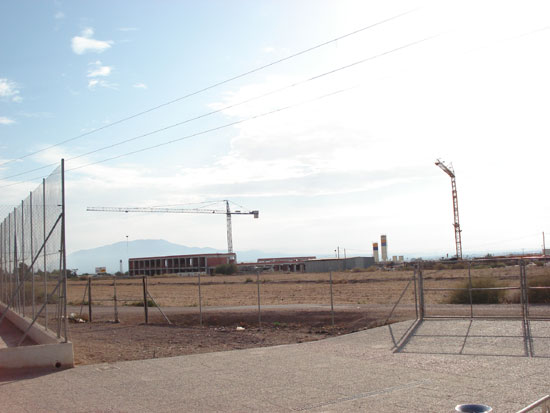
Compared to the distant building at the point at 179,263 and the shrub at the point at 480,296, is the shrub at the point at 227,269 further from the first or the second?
the shrub at the point at 480,296

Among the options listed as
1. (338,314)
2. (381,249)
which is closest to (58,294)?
(338,314)

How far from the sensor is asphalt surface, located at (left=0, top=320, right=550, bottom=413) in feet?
28.2

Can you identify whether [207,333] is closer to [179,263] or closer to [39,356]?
[39,356]

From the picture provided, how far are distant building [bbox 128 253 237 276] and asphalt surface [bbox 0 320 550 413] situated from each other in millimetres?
141387

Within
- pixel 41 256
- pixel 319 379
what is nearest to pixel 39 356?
pixel 41 256

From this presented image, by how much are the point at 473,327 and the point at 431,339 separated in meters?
2.04

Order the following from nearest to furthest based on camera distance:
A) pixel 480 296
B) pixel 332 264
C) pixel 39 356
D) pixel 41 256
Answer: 1. pixel 39 356
2. pixel 41 256
3. pixel 480 296
4. pixel 332 264

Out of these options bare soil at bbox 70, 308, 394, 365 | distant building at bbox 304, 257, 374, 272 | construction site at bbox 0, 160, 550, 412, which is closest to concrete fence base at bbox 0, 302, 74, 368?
construction site at bbox 0, 160, 550, 412

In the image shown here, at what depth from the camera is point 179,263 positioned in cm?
16038

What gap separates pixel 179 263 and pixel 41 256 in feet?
486

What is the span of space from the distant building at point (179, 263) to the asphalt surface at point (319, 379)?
141 meters

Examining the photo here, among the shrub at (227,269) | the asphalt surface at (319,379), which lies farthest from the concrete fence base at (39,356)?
the shrub at (227,269)

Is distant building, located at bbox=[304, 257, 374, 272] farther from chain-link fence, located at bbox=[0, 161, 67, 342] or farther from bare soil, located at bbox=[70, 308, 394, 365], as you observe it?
chain-link fence, located at bbox=[0, 161, 67, 342]

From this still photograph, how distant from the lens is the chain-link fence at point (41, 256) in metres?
13.1
